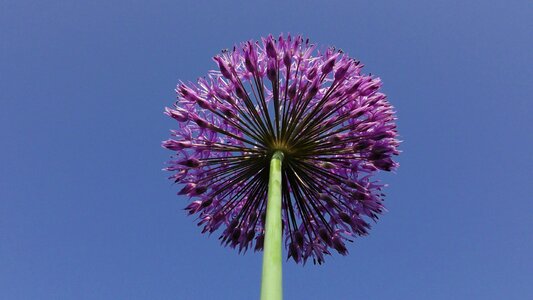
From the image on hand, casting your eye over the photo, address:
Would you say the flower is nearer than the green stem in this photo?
No

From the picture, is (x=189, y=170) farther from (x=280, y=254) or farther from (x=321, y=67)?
(x=280, y=254)

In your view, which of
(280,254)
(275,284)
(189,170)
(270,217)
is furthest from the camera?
(189,170)

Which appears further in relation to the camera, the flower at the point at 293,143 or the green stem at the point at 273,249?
the flower at the point at 293,143

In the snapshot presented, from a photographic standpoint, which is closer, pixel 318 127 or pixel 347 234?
pixel 318 127

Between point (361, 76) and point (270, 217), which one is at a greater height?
point (361, 76)

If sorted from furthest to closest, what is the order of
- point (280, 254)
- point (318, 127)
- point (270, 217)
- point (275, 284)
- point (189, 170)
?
point (189, 170) < point (318, 127) < point (270, 217) < point (280, 254) < point (275, 284)

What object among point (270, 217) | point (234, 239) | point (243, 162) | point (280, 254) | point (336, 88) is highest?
point (336, 88)

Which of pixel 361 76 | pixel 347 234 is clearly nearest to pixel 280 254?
pixel 347 234

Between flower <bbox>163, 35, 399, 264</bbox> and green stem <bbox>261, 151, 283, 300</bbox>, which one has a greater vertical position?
flower <bbox>163, 35, 399, 264</bbox>
